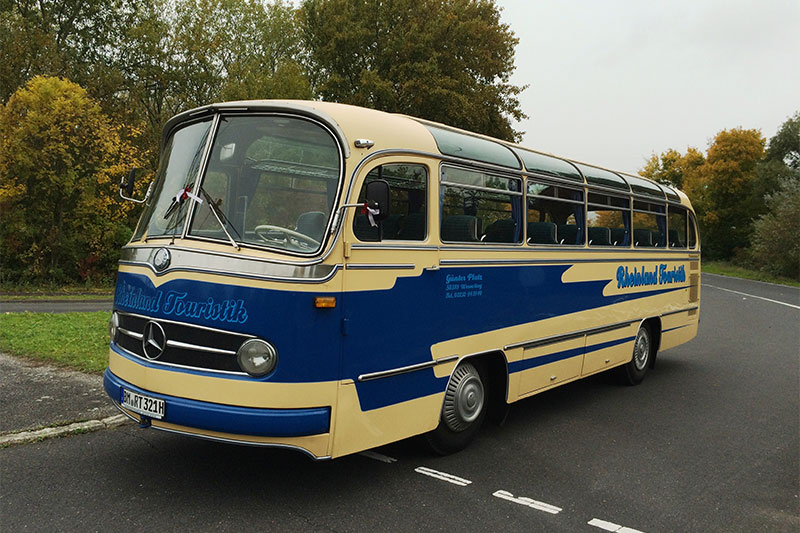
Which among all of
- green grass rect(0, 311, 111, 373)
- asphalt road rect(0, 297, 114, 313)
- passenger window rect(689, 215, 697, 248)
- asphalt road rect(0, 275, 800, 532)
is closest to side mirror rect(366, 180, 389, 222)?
asphalt road rect(0, 275, 800, 532)

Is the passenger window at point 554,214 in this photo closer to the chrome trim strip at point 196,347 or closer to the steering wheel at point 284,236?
the steering wheel at point 284,236

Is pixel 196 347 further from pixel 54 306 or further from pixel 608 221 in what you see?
pixel 54 306

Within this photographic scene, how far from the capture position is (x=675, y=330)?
1048 cm

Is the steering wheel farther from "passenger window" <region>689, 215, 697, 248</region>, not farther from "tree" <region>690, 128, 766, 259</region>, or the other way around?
"tree" <region>690, 128, 766, 259</region>

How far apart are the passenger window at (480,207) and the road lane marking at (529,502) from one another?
2.06 m

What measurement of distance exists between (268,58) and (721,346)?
112 ft

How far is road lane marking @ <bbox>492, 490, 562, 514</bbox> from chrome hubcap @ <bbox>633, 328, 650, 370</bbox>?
485cm

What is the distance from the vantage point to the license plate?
14.6 feet

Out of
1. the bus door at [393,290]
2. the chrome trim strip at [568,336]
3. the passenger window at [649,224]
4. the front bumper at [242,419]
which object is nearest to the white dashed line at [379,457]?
the bus door at [393,290]

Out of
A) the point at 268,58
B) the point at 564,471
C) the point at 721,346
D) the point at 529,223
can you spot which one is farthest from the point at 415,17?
the point at 564,471

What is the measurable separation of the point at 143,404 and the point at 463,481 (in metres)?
2.48

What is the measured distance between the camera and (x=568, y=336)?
24.3 feet

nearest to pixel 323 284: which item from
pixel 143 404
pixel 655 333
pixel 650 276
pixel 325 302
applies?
pixel 325 302

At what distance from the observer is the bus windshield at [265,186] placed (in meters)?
4.61
